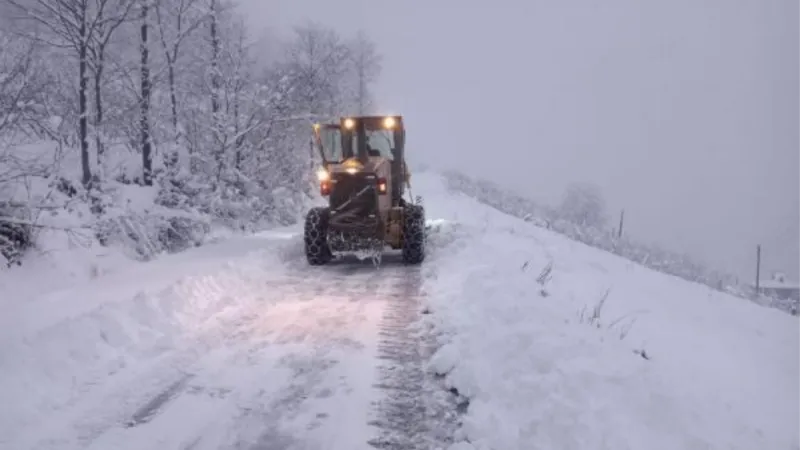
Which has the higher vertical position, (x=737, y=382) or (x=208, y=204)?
(x=208, y=204)

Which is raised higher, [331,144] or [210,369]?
[331,144]

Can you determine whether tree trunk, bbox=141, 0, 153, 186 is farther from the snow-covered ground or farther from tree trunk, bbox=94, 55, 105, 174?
the snow-covered ground

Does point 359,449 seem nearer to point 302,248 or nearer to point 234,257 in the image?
point 234,257

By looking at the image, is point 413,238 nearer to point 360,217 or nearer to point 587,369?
point 360,217

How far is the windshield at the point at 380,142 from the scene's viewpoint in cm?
1211

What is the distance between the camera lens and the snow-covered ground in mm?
3984

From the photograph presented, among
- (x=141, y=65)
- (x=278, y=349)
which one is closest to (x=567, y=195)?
(x=141, y=65)

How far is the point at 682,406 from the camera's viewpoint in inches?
171

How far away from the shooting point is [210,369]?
529 cm

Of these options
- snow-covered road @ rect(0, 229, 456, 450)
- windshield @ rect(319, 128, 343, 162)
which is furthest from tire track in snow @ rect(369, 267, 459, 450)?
windshield @ rect(319, 128, 343, 162)

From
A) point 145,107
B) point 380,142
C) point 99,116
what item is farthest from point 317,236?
point 145,107

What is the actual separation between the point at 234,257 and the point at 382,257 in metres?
3.26

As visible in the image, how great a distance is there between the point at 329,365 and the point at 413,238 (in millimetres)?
5754

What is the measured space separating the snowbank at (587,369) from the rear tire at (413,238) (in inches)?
19.2
